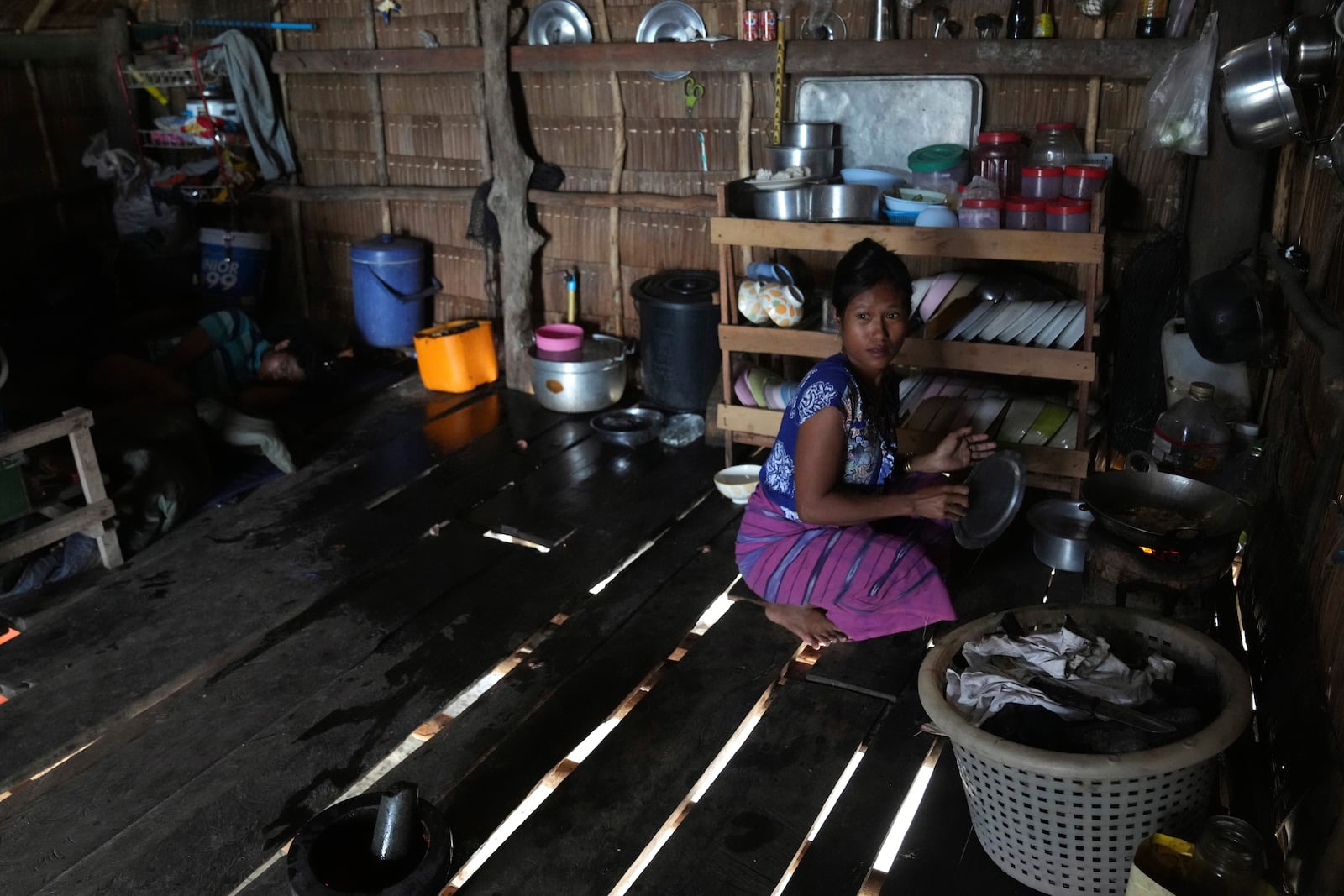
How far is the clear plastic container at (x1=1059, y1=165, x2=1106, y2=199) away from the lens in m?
3.80

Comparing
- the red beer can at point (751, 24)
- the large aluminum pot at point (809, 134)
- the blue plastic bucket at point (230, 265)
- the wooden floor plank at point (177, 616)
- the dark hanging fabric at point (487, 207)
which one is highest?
the red beer can at point (751, 24)

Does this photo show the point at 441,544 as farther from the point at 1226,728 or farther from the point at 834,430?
the point at 1226,728

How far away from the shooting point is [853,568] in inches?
127

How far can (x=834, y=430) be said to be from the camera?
3.01 meters

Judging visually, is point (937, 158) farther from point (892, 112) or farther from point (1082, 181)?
point (1082, 181)

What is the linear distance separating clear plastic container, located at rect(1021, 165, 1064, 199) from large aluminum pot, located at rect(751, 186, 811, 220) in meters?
→ 0.87

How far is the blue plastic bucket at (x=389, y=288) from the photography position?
6.17 m

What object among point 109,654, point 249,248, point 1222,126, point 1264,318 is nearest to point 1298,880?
point 1264,318

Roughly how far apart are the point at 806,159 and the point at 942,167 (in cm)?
60

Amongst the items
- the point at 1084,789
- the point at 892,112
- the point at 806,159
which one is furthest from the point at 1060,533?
the point at 892,112

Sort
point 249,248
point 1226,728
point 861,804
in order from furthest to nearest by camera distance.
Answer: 1. point 249,248
2. point 861,804
3. point 1226,728

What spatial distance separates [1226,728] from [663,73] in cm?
412

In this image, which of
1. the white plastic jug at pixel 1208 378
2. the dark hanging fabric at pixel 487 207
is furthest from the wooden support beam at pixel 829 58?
the white plastic jug at pixel 1208 378

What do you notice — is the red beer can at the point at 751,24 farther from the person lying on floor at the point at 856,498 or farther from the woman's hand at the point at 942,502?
the woman's hand at the point at 942,502
